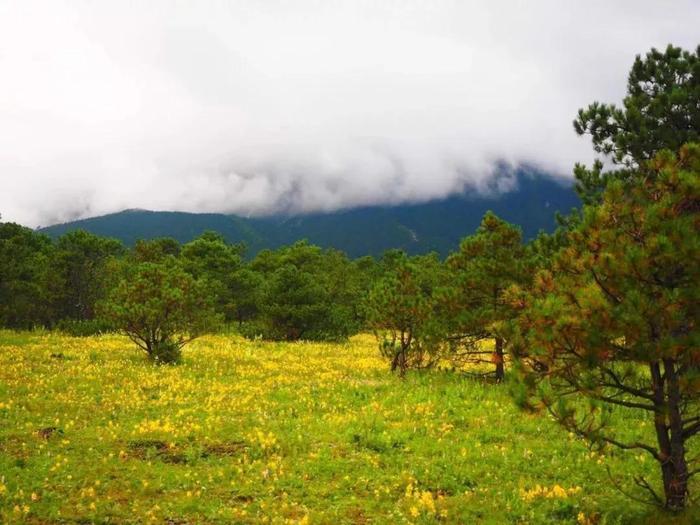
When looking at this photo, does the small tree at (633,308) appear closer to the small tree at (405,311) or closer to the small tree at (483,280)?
the small tree at (483,280)

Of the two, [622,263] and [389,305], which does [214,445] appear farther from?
[389,305]

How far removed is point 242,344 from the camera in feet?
120

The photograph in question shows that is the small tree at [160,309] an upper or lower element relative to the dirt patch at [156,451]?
upper

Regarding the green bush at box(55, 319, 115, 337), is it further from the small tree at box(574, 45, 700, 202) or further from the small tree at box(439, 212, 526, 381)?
the small tree at box(574, 45, 700, 202)

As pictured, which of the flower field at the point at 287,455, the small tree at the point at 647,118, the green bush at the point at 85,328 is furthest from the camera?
the green bush at the point at 85,328

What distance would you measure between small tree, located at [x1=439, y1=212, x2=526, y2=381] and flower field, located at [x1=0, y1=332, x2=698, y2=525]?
241 centimetres

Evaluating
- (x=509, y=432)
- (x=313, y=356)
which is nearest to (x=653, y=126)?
(x=509, y=432)

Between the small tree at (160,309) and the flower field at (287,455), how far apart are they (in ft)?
12.2

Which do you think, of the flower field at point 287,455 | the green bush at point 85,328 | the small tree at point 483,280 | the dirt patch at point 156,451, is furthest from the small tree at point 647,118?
the green bush at point 85,328

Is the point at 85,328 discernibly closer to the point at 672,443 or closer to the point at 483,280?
the point at 483,280

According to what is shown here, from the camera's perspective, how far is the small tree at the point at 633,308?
26.1 feet

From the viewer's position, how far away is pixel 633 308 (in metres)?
7.95

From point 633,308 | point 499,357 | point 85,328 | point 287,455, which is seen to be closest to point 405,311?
point 499,357

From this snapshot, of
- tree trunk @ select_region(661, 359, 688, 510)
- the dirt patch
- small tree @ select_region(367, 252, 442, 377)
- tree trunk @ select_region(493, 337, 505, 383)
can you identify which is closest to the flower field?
the dirt patch
